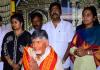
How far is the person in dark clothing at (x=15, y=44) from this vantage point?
6586mm

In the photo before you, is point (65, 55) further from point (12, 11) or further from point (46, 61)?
point (12, 11)

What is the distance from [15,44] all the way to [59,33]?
0.78 meters

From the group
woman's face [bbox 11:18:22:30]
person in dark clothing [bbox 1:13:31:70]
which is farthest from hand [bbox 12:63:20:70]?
woman's face [bbox 11:18:22:30]

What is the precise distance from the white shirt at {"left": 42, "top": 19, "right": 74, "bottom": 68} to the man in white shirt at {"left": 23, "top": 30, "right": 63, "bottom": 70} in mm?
1557

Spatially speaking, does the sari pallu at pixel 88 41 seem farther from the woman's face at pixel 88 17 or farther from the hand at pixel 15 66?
the hand at pixel 15 66

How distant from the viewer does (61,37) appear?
6840 mm

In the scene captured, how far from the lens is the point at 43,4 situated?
833 cm

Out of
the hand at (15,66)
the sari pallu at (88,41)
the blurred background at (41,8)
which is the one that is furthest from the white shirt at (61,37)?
the blurred background at (41,8)

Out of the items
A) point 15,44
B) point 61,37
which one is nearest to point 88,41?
point 61,37

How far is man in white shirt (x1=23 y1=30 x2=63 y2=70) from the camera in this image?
5.18 metres

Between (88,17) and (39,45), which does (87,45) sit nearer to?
(88,17)

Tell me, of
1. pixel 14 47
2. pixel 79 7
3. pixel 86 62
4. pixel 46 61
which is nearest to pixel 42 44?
pixel 46 61

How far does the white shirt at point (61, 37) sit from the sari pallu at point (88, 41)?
0.57 metres

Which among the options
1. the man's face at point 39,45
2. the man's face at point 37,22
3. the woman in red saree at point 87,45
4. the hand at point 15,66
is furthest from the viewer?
the man's face at point 37,22
